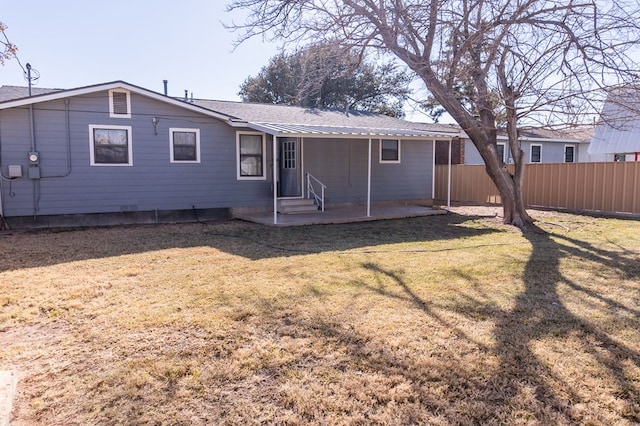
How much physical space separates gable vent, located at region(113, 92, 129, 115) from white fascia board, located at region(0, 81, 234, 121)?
0.19 m

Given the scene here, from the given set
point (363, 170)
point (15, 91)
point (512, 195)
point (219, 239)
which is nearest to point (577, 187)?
point (512, 195)

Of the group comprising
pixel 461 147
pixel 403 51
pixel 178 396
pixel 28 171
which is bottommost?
pixel 178 396

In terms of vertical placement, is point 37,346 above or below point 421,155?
below

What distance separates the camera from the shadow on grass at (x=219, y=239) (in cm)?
686

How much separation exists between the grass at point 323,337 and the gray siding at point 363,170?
6305 millimetres

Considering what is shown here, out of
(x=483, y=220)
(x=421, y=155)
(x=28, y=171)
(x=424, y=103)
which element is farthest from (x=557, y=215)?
(x=28, y=171)

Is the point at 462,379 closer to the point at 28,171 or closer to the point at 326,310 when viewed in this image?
the point at 326,310

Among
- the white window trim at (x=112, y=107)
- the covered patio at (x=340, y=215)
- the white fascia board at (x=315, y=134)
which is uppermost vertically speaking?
the white window trim at (x=112, y=107)

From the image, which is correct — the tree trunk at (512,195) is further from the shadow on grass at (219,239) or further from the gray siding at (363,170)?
the gray siding at (363,170)

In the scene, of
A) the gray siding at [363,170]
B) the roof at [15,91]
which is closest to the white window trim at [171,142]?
the gray siding at [363,170]

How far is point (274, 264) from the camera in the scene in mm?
6020

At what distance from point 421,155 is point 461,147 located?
5.68 metres

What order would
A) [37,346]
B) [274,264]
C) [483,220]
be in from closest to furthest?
[37,346] < [274,264] < [483,220]

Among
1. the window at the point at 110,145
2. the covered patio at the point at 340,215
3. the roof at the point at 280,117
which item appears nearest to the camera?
the roof at the point at 280,117
